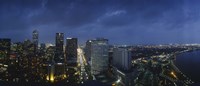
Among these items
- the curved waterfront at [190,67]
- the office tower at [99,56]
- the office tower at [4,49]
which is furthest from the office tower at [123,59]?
the office tower at [4,49]

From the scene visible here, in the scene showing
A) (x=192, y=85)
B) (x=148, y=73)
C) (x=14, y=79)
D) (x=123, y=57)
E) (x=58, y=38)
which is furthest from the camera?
(x=58, y=38)

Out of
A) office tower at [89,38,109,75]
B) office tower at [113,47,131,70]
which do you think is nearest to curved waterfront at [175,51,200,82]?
office tower at [113,47,131,70]

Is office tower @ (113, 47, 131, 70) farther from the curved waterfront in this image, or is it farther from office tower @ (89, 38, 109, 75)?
the curved waterfront

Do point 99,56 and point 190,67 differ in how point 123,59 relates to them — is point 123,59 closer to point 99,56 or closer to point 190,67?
point 99,56

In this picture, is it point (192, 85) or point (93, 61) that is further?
point (93, 61)

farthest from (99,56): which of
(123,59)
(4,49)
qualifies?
(4,49)

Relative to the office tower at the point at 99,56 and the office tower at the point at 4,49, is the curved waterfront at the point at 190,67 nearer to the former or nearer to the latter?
the office tower at the point at 99,56

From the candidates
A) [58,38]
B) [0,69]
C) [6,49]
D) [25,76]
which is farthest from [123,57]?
[58,38]

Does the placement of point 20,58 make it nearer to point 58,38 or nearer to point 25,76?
point 25,76
